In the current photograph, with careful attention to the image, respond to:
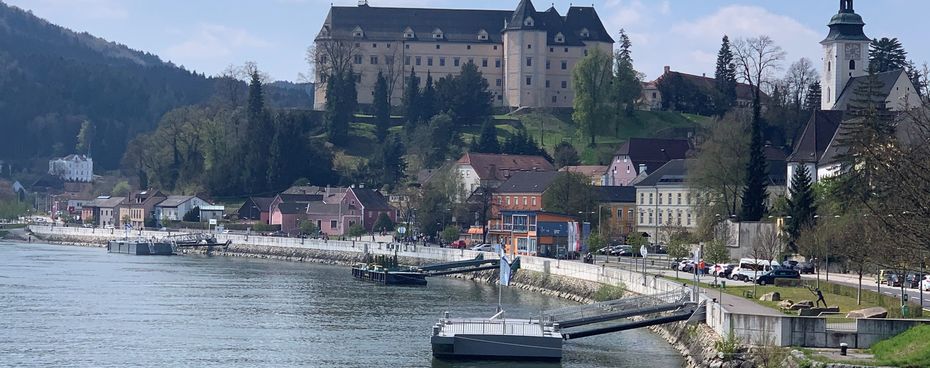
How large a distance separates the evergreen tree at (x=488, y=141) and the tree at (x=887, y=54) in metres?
31.8

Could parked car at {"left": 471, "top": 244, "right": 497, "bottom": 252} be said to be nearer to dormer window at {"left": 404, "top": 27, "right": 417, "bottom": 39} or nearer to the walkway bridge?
the walkway bridge

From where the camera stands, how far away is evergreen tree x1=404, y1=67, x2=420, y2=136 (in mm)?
138625

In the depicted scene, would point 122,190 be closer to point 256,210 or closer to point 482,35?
point 256,210


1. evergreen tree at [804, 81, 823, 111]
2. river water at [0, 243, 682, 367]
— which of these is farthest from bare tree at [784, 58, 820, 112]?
river water at [0, 243, 682, 367]

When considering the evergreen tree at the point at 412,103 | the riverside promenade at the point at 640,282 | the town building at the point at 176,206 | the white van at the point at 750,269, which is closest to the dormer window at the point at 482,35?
the evergreen tree at the point at 412,103

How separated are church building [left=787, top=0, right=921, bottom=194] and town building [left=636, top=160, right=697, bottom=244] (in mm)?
7615

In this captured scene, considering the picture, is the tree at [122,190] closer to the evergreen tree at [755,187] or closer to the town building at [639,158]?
the town building at [639,158]

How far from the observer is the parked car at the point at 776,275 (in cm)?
5584

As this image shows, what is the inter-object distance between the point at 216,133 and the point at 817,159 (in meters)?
68.5

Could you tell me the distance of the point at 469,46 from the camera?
15162 cm

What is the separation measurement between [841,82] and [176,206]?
191ft

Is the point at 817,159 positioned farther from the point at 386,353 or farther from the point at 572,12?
the point at 572,12

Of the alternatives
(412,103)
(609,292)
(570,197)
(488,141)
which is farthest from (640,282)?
(412,103)

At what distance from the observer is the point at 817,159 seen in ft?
279
